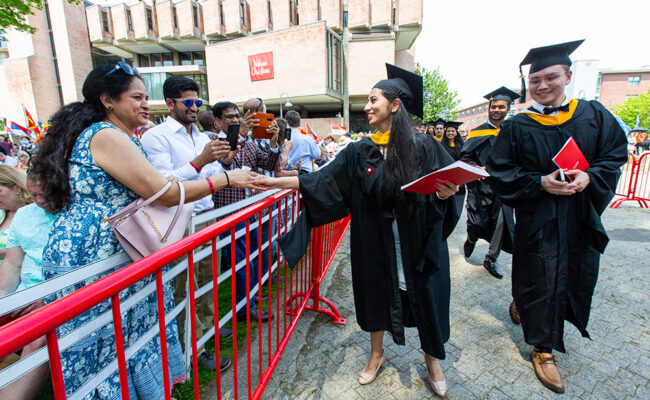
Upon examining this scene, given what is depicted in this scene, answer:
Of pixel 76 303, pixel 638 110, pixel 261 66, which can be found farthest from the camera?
pixel 638 110

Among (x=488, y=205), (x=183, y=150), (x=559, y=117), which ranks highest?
(x=559, y=117)

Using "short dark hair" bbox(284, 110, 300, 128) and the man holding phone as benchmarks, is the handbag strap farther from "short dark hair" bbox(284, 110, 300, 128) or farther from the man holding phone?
"short dark hair" bbox(284, 110, 300, 128)

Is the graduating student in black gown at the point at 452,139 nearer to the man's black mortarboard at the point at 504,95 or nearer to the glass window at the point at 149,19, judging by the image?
the man's black mortarboard at the point at 504,95

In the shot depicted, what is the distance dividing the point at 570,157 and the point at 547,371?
59.2 inches

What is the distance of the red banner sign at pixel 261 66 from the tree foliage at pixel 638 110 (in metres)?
49.9

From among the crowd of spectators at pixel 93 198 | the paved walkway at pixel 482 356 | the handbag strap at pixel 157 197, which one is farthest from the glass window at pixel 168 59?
the handbag strap at pixel 157 197

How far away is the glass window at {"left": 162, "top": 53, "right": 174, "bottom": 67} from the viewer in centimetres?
3644

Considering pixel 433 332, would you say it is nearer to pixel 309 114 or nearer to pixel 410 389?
pixel 410 389

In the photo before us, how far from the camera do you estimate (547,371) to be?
2143mm

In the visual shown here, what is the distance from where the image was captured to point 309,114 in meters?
35.8

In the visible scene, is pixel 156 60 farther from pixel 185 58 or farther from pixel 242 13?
pixel 242 13

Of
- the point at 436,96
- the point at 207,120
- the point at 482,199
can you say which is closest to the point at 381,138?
the point at 482,199

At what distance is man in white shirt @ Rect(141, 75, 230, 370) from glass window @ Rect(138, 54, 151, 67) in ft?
140

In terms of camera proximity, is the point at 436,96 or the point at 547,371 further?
the point at 436,96
